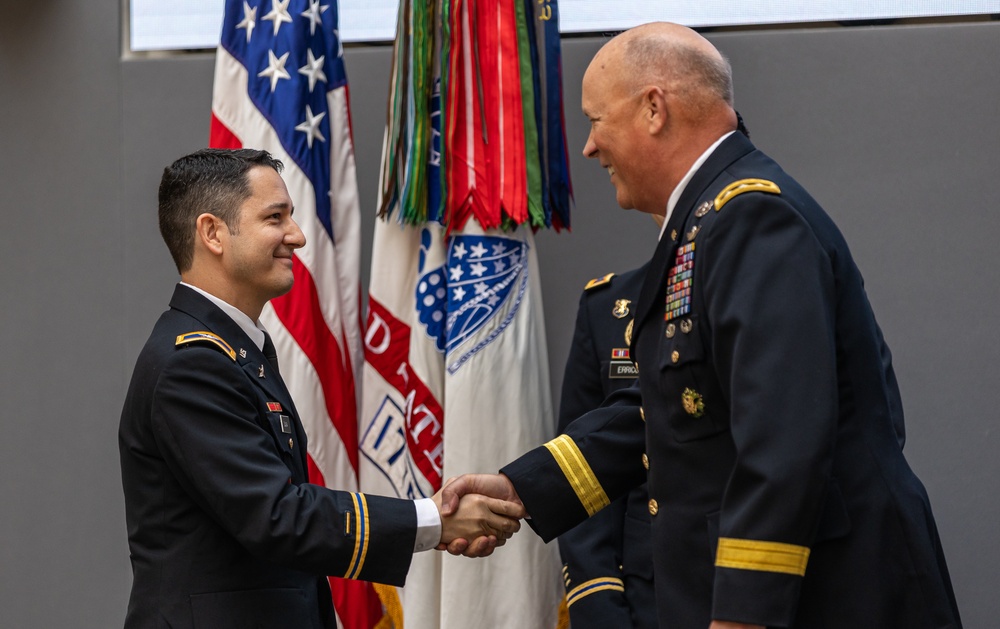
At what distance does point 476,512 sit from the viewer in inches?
91.2

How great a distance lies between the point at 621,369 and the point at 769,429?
1243mm

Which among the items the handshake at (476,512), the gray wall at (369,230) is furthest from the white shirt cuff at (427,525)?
the gray wall at (369,230)

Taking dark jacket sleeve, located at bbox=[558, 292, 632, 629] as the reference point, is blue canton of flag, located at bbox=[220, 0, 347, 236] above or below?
above

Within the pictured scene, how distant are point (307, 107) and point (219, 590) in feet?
5.15

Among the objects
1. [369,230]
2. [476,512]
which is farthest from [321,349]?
[476,512]

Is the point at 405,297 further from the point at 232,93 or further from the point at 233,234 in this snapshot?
the point at 233,234

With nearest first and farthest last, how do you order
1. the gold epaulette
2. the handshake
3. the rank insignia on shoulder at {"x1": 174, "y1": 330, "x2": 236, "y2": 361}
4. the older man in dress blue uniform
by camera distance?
the gold epaulette, the rank insignia on shoulder at {"x1": 174, "y1": 330, "x2": 236, "y2": 361}, the handshake, the older man in dress blue uniform

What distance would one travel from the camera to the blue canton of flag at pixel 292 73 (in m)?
3.05

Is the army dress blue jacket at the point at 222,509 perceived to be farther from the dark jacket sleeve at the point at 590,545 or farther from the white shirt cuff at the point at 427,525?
Result: the dark jacket sleeve at the point at 590,545

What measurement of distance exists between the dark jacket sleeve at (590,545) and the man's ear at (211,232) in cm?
98

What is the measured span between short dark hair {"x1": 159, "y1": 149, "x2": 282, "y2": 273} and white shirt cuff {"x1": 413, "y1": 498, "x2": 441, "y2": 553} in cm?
63

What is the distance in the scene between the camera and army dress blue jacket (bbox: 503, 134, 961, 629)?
1.45m

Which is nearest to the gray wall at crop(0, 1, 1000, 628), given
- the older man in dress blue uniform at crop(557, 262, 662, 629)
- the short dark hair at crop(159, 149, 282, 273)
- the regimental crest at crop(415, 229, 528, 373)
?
the regimental crest at crop(415, 229, 528, 373)

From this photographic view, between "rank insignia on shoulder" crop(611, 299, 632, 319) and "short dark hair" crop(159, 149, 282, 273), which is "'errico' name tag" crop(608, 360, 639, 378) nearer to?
"rank insignia on shoulder" crop(611, 299, 632, 319)
